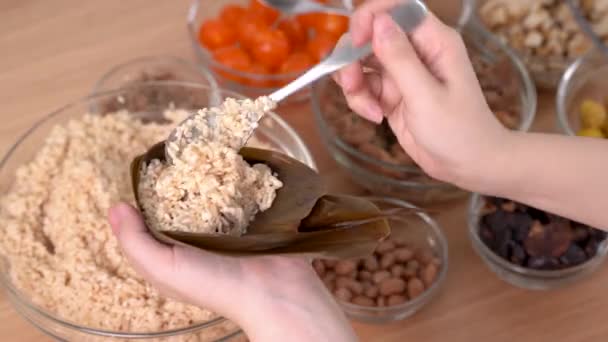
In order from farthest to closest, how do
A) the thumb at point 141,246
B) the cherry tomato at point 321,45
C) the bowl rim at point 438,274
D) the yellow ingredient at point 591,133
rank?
the cherry tomato at point 321,45
the yellow ingredient at point 591,133
the bowl rim at point 438,274
the thumb at point 141,246

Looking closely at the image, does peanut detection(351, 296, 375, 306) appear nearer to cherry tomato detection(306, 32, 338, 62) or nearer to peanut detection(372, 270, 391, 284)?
peanut detection(372, 270, 391, 284)

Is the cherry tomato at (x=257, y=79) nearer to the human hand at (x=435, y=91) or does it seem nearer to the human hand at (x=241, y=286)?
→ the human hand at (x=435, y=91)

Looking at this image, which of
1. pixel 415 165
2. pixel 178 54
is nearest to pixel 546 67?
pixel 415 165

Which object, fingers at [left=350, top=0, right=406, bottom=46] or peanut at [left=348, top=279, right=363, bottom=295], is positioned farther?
peanut at [left=348, top=279, right=363, bottom=295]

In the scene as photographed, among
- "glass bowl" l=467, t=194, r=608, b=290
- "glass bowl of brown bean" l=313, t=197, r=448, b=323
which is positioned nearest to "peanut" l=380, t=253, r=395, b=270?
"glass bowl of brown bean" l=313, t=197, r=448, b=323

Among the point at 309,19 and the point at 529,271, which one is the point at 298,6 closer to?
the point at 309,19

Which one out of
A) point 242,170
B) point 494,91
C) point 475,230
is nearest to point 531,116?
point 494,91

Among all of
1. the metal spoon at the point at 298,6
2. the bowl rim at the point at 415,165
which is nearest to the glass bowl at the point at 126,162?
the bowl rim at the point at 415,165
